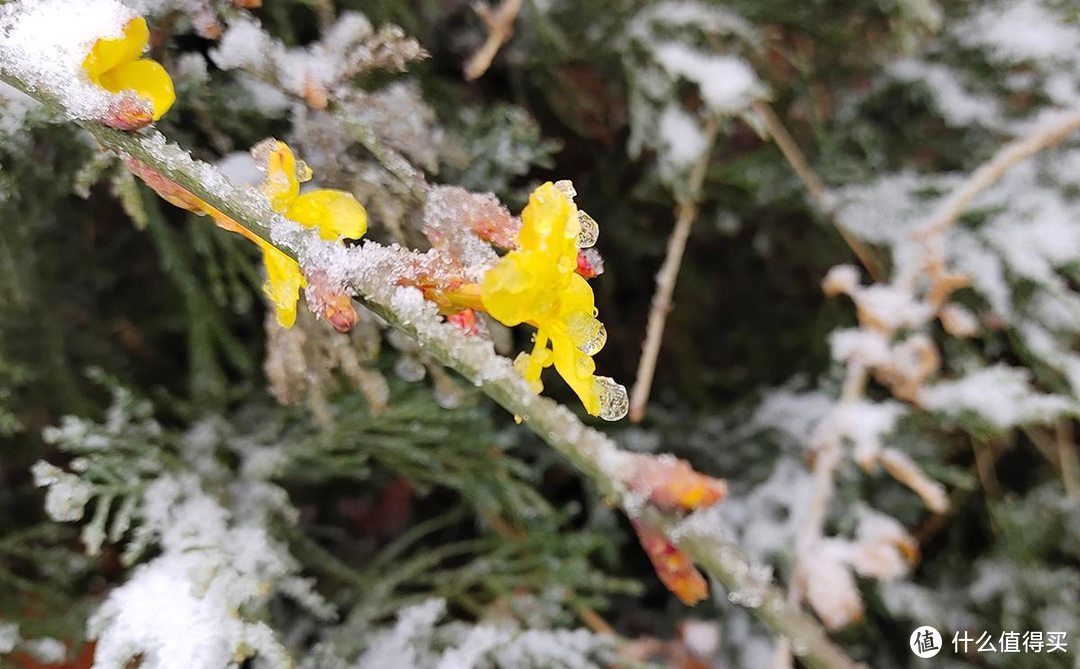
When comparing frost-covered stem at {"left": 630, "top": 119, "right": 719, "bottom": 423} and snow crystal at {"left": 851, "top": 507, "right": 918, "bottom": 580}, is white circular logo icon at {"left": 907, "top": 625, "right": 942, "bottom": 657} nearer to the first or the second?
snow crystal at {"left": 851, "top": 507, "right": 918, "bottom": 580}

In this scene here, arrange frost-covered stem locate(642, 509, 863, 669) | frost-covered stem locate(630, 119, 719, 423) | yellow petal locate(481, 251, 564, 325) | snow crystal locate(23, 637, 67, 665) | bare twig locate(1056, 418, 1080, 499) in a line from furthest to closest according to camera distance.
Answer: bare twig locate(1056, 418, 1080, 499)
frost-covered stem locate(630, 119, 719, 423)
snow crystal locate(23, 637, 67, 665)
frost-covered stem locate(642, 509, 863, 669)
yellow petal locate(481, 251, 564, 325)

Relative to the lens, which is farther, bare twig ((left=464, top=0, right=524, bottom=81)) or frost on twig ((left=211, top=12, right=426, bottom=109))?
bare twig ((left=464, top=0, right=524, bottom=81))

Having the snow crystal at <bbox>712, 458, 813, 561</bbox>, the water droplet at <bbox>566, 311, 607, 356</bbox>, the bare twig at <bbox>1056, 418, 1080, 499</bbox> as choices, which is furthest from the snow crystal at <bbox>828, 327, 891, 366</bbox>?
the water droplet at <bbox>566, 311, 607, 356</bbox>

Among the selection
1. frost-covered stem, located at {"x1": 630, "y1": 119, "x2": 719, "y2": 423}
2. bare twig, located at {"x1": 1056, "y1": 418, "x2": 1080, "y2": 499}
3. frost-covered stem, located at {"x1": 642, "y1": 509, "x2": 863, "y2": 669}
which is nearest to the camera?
frost-covered stem, located at {"x1": 642, "y1": 509, "x2": 863, "y2": 669}

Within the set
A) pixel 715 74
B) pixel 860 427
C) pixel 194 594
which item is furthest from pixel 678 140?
pixel 194 594

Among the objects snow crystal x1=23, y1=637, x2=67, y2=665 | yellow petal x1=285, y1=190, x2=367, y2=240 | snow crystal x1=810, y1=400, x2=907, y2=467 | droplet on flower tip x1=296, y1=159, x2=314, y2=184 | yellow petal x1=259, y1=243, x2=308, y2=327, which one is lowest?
snow crystal x1=23, y1=637, x2=67, y2=665

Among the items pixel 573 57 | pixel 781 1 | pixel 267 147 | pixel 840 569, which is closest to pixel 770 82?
pixel 781 1

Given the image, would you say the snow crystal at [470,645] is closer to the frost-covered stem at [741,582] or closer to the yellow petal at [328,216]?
the frost-covered stem at [741,582]

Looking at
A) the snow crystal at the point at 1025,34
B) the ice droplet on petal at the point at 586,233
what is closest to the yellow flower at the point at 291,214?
the ice droplet on petal at the point at 586,233
